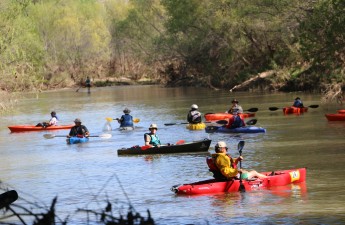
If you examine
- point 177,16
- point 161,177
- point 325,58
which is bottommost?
point 161,177

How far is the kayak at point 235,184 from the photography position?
1686cm

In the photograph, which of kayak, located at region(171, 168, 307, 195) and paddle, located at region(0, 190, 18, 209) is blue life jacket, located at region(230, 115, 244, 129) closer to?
kayak, located at region(171, 168, 307, 195)

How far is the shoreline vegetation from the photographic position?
116 ft

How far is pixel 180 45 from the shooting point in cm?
7312

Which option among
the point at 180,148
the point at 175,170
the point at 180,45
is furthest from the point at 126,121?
the point at 180,45

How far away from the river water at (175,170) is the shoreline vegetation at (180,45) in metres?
3.46

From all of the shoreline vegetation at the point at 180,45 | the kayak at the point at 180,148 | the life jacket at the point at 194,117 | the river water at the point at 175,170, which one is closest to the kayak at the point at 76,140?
the river water at the point at 175,170

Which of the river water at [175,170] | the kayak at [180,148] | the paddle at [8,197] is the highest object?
the paddle at [8,197]

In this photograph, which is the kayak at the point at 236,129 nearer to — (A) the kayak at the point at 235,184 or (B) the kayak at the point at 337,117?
(B) the kayak at the point at 337,117

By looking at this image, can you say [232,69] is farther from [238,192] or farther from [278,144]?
[238,192]

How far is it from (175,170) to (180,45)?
5205 cm

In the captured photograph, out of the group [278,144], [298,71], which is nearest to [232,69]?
[298,71]

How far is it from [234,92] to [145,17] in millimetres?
34458

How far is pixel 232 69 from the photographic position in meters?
64.7
